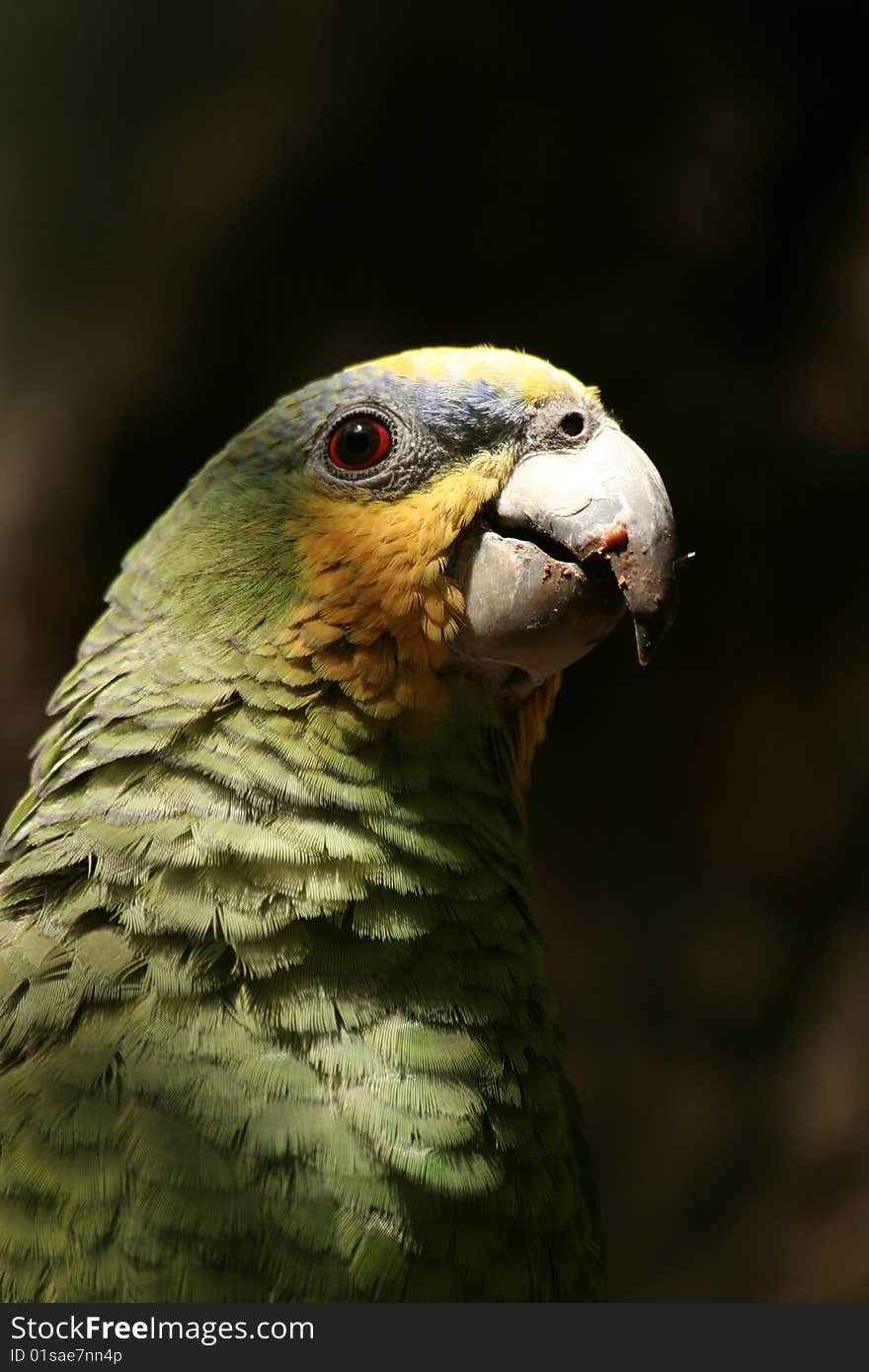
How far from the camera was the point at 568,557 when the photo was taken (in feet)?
4.61

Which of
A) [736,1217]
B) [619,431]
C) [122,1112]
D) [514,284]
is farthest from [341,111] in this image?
[736,1217]

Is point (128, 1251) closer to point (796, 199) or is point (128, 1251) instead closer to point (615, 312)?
point (615, 312)

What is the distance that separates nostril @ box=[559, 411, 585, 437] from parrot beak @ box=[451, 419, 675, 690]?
26mm

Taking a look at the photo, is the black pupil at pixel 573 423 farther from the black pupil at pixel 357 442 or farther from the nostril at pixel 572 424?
the black pupil at pixel 357 442

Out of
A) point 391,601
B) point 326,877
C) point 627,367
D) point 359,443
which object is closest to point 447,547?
point 391,601

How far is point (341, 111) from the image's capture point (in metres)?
2.81

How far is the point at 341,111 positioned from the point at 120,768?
2024mm

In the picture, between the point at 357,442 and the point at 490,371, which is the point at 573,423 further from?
the point at 357,442

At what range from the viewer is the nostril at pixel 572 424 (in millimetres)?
1467

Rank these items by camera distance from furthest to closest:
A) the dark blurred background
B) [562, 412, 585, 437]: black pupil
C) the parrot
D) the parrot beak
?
the dark blurred background
[562, 412, 585, 437]: black pupil
the parrot beak
the parrot

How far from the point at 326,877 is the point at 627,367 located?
2.00 meters

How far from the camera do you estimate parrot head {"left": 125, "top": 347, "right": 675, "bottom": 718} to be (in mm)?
1394

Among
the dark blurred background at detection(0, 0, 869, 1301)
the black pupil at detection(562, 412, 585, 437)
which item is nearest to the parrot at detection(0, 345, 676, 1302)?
the black pupil at detection(562, 412, 585, 437)

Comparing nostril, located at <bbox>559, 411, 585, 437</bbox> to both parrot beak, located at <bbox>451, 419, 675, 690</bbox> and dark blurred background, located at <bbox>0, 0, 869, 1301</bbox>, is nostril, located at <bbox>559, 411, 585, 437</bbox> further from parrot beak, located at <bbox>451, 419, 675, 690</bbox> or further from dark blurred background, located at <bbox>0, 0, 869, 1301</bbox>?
dark blurred background, located at <bbox>0, 0, 869, 1301</bbox>
